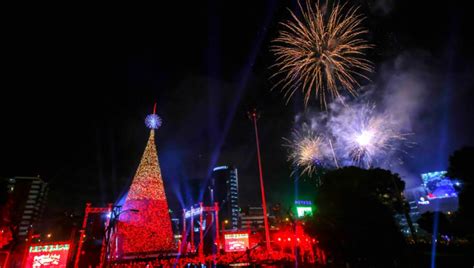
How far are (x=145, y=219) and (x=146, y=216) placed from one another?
30 centimetres

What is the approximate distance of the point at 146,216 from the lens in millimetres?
24719

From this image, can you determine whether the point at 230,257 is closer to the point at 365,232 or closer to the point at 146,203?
the point at 146,203

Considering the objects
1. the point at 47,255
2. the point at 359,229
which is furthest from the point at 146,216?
the point at 359,229

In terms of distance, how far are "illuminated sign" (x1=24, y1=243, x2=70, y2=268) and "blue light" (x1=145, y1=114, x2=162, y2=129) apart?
14546 millimetres

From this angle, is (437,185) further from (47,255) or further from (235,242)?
(47,255)

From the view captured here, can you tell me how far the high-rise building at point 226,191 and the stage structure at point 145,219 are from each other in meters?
126

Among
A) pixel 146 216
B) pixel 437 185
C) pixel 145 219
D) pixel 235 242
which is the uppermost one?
pixel 437 185

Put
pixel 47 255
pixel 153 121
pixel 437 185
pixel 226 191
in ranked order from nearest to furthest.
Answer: pixel 47 255
pixel 153 121
pixel 437 185
pixel 226 191

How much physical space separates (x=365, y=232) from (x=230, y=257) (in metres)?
11.6

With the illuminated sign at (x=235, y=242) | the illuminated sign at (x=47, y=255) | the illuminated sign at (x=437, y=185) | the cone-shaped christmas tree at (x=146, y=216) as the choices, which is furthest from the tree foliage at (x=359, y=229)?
the illuminated sign at (x=437, y=185)

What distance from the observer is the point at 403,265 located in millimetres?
15297

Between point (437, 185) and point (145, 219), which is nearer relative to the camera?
point (145, 219)

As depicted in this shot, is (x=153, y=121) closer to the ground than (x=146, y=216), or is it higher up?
higher up

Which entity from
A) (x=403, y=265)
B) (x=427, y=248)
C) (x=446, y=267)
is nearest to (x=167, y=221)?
(x=403, y=265)
